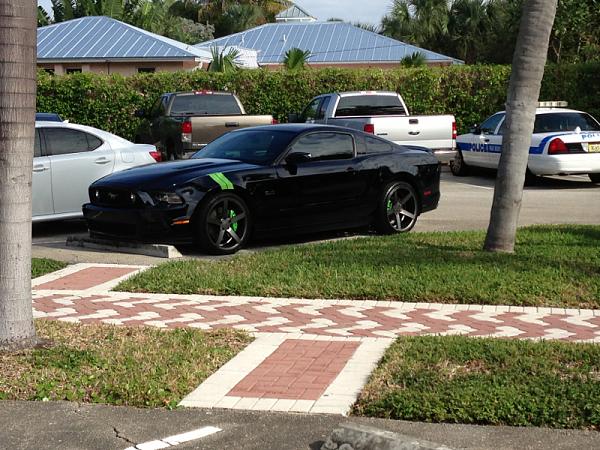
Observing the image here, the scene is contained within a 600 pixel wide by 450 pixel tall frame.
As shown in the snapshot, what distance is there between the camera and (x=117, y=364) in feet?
22.1

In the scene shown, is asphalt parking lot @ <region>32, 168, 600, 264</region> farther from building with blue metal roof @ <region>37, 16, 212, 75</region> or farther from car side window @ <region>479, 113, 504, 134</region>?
building with blue metal roof @ <region>37, 16, 212, 75</region>

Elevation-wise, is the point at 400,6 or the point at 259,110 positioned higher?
the point at 400,6

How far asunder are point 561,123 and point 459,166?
10.0ft

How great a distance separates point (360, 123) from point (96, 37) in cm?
2285

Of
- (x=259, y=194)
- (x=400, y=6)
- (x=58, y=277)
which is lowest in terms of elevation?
(x=58, y=277)

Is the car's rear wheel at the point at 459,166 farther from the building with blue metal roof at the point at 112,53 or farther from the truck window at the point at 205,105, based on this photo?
the building with blue metal roof at the point at 112,53

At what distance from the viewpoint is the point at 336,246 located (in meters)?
11.8

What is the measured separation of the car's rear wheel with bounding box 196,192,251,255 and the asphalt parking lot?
1.00 ft

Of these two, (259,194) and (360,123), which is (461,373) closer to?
(259,194)

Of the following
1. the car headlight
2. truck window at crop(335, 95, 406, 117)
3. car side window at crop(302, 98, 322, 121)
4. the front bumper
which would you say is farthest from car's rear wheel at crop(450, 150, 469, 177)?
the car headlight

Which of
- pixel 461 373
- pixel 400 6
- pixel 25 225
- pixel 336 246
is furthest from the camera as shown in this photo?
pixel 400 6

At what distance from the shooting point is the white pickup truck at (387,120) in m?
20.2

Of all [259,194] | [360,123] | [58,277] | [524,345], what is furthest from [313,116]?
[524,345]

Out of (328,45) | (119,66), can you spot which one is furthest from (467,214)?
(328,45)
